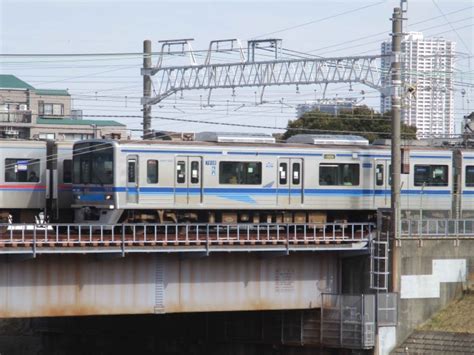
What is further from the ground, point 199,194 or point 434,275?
point 199,194

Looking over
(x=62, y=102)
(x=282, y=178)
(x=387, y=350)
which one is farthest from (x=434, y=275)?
(x=62, y=102)

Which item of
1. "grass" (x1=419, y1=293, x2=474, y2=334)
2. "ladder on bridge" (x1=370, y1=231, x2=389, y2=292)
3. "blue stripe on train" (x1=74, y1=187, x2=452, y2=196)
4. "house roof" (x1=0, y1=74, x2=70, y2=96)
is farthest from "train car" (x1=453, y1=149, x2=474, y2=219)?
"house roof" (x1=0, y1=74, x2=70, y2=96)

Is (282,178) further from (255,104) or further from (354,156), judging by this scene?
(255,104)

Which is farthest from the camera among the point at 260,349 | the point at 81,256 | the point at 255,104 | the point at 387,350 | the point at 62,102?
the point at 62,102

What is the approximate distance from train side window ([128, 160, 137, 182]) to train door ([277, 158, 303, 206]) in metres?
6.35

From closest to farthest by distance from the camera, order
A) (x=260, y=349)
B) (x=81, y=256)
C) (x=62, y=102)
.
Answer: (x=81, y=256)
(x=260, y=349)
(x=62, y=102)

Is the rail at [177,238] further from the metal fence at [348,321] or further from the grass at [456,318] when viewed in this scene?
the grass at [456,318]

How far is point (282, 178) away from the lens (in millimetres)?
51031

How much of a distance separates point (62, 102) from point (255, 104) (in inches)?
2119

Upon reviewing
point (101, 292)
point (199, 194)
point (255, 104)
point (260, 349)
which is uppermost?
point (255, 104)

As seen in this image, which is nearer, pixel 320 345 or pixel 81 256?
pixel 81 256

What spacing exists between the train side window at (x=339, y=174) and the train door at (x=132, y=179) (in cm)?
831

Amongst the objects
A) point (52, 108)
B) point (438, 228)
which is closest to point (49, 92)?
point (52, 108)

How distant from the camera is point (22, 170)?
164 ft
